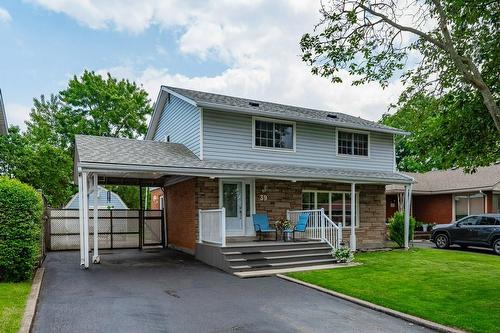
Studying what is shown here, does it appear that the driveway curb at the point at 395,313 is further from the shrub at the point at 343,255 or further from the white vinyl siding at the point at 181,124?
the white vinyl siding at the point at 181,124

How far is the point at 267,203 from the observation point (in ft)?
48.8

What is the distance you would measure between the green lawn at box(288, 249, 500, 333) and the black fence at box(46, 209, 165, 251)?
8348mm

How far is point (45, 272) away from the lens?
33.8ft

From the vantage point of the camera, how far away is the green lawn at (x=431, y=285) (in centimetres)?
699

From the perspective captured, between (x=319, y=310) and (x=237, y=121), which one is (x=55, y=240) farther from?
(x=319, y=310)

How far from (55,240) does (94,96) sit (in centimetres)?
2054

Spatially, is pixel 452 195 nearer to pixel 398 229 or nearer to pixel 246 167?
pixel 398 229

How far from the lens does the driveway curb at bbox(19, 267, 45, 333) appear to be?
5.66 metres

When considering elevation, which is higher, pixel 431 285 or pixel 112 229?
pixel 112 229

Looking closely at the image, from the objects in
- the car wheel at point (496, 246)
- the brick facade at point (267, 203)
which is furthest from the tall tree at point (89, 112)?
the car wheel at point (496, 246)

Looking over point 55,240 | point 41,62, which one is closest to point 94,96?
point 41,62

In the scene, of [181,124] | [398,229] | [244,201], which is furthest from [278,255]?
[398,229]

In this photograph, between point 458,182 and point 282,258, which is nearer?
Result: point 282,258

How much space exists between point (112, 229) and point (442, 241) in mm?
14493
